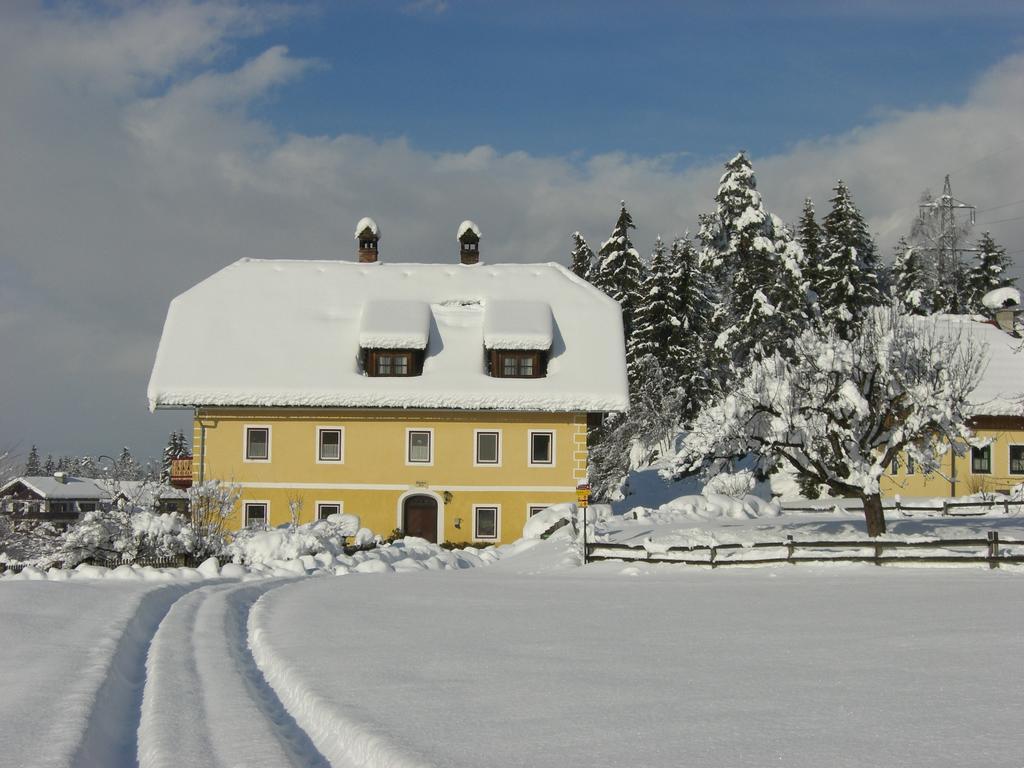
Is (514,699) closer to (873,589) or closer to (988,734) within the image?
(988,734)

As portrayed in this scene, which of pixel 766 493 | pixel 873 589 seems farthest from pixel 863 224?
pixel 873 589

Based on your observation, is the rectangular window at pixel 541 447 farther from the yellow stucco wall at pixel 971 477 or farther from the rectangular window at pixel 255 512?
the yellow stucco wall at pixel 971 477

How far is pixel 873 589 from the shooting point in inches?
780

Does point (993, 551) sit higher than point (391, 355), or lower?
lower

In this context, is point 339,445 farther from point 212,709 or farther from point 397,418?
point 212,709

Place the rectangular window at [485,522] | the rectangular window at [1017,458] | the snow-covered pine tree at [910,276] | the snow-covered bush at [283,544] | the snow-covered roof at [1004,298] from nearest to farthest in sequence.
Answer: the snow-covered bush at [283,544]
the rectangular window at [485,522]
the rectangular window at [1017,458]
the snow-covered roof at [1004,298]
the snow-covered pine tree at [910,276]

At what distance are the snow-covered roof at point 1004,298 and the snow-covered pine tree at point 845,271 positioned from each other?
6996mm

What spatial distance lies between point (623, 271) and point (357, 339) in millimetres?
26824

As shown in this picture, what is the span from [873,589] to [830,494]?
27.3m

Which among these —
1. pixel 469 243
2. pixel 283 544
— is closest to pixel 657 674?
pixel 283 544

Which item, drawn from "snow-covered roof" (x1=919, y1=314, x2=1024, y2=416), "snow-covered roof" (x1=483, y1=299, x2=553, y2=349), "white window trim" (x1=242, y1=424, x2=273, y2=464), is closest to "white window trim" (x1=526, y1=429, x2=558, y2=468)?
"snow-covered roof" (x1=483, y1=299, x2=553, y2=349)

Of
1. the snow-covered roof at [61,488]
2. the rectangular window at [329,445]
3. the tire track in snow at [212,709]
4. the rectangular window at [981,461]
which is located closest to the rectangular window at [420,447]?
the rectangular window at [329,445]

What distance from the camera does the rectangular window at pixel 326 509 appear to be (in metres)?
36.8

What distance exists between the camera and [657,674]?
11492mm
